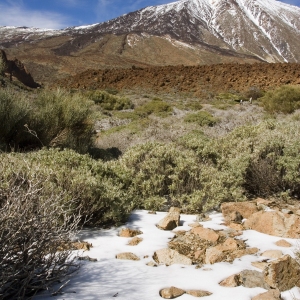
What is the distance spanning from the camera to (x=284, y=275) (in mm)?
2238

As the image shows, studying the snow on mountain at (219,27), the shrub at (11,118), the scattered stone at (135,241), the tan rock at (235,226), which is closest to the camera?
the scattered stone at (135,241)

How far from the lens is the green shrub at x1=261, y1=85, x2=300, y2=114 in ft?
45.6

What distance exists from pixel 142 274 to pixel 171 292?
337 millimetres

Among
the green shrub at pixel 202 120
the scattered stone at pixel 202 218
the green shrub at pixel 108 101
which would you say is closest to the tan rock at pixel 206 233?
the scattered stone at pixel 202 218

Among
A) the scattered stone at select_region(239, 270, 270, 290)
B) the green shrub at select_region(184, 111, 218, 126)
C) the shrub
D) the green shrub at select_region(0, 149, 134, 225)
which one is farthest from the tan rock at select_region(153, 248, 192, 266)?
the green shrub at select_region(184, 111, 218, 126)

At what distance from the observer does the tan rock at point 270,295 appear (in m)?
2.02

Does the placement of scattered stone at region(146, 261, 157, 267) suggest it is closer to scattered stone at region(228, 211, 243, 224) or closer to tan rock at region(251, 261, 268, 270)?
tan rock at region(251, 261, 268, 270)

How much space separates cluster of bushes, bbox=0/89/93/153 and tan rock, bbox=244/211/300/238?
3.61m

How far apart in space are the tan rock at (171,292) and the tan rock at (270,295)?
43cm

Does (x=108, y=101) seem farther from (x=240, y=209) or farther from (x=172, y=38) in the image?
(x=172, y=38)

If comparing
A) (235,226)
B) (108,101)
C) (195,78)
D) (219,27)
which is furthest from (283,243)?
(219,27)

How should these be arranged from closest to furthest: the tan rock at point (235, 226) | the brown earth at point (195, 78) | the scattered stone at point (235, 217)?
the tan rock at point (235, 226), the scattered stone at point (235, 217), the brown earth at point (195, 78)

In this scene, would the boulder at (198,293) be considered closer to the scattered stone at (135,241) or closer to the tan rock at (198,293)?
the tan rock at (198,293)

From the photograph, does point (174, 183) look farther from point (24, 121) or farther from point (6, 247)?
point (24, 121)
